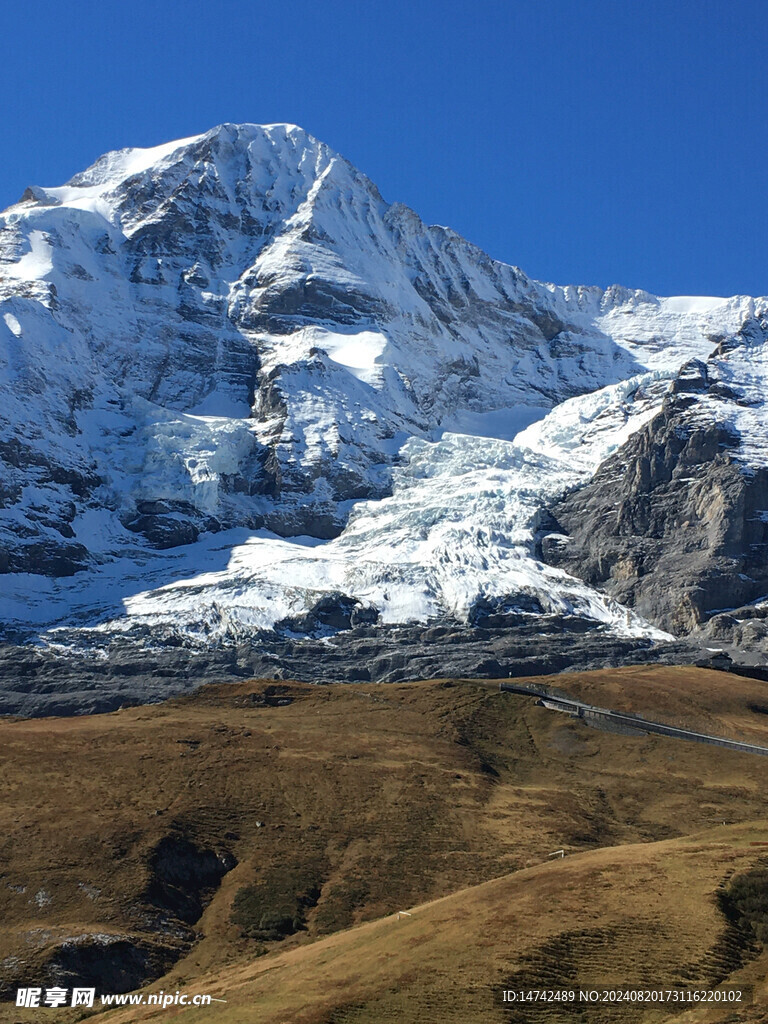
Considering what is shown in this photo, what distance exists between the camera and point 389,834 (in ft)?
373

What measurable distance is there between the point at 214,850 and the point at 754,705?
84.3m

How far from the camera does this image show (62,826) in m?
108

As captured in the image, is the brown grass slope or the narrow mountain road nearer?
the brown grass slope

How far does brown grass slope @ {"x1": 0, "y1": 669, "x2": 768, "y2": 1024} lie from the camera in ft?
245

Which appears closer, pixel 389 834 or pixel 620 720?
pixel 389 834

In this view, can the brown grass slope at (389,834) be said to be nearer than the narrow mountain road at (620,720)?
Yes

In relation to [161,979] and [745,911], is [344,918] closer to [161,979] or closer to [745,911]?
[161,979]

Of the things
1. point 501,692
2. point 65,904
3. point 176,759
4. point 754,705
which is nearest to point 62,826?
point 65,904

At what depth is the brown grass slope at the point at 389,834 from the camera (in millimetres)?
74812

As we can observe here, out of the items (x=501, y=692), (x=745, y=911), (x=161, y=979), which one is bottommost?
(x=161, y=979)

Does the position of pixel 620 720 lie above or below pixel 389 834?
above

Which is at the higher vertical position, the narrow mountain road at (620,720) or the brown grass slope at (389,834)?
the narrow mountain road at (620,720)

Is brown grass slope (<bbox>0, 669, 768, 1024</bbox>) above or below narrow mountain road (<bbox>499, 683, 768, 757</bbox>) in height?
below

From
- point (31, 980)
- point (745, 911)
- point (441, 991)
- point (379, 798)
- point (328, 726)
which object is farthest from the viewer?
point (328, 726)
